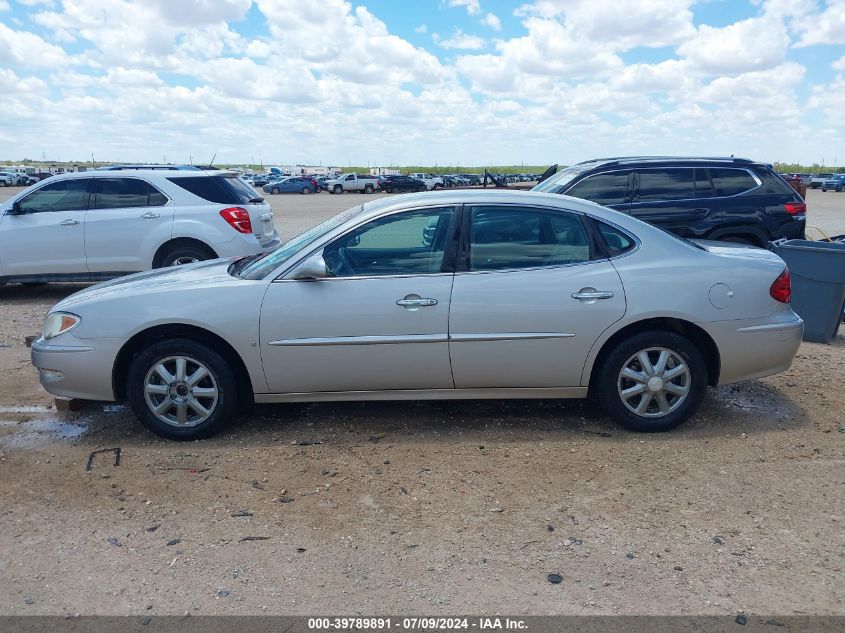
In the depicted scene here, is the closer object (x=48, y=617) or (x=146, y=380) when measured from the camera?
(x=48, y=617)

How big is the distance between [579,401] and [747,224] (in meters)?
5.08

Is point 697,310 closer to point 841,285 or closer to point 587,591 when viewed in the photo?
point 587,591

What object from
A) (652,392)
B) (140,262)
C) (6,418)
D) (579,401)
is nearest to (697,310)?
(652,392)

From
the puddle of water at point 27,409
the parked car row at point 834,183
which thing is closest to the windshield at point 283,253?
the puddle of water at point 27,409

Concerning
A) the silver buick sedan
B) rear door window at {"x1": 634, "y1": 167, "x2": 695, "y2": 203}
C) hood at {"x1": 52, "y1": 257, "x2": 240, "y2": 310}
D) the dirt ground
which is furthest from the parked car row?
hood at {"x1": 52, "y1": 257, "x2": 240, "y2": 310}

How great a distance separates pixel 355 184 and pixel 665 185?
166ft

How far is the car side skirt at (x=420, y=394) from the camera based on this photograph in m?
4.91

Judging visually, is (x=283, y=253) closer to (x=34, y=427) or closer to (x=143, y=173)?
(x=34, y=427)

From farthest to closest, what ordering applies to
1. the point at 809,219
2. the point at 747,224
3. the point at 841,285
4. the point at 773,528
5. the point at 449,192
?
the point at 809,219 → the point at 747,224 → the point at 841,285 → the point at 449,192 → the point at 773,528

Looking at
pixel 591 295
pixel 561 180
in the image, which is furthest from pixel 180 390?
pixel 561 180

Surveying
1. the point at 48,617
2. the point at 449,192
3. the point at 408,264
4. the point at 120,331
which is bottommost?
the point at 48,617

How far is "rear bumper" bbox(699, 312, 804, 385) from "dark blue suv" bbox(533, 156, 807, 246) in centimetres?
462

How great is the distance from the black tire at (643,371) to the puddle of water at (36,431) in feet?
11.5

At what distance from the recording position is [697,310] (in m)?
4.83
